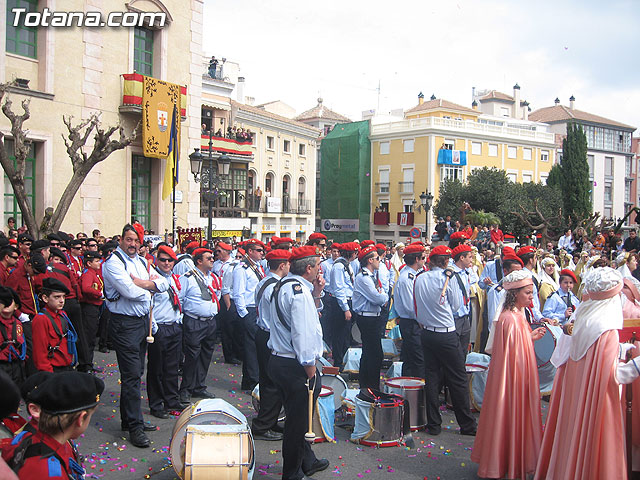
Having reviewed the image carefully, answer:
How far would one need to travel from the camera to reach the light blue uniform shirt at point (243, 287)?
29.8ft

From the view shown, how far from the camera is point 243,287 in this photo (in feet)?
30.5

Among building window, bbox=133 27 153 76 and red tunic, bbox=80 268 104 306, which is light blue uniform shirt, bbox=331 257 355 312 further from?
building window, bbox=133 27 153 76

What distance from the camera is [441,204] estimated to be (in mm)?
49656

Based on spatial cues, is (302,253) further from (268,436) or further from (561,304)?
(561,304)

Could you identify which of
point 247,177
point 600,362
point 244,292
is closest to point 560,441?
point 600,362

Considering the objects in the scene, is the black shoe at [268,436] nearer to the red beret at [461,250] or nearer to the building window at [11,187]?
the red beret at [461,250]

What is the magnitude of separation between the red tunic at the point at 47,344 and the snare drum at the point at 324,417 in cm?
262

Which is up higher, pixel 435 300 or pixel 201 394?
pixel 435 300

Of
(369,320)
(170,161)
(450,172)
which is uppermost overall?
(450,172)

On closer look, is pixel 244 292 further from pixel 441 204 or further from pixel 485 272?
pixel 441 204

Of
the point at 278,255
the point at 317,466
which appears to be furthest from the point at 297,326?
the point at 317,466

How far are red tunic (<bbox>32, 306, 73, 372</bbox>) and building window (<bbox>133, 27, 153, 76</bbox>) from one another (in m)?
16.6

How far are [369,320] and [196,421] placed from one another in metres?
3.83

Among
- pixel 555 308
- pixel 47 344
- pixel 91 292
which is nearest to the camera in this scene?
pixel 47 344
